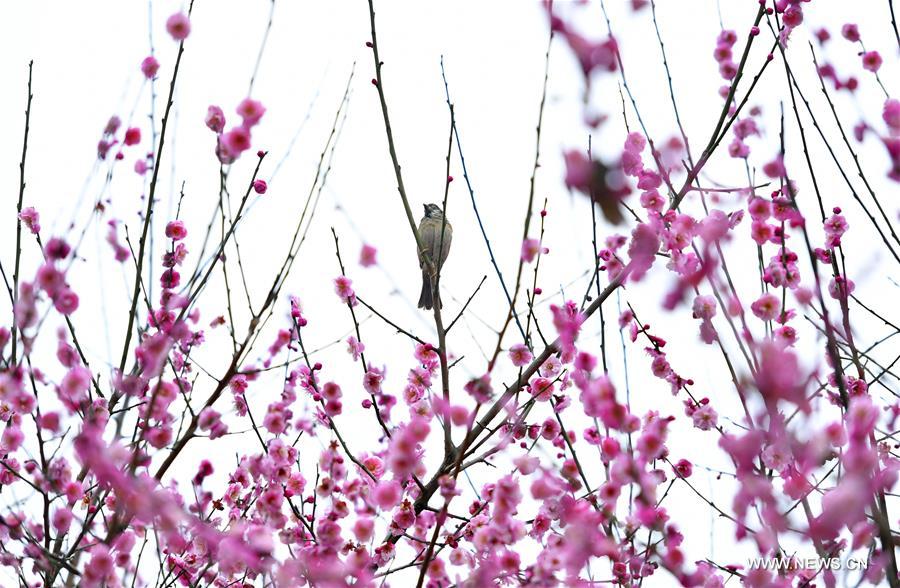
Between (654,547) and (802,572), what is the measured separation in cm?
100

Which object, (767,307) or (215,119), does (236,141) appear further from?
(767,307)

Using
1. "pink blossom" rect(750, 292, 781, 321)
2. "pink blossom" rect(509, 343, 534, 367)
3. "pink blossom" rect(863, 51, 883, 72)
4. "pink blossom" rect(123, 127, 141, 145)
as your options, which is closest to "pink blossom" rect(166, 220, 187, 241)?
"pink blossom" rect(123, 127, 141, 145)

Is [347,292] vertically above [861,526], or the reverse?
[347,292]

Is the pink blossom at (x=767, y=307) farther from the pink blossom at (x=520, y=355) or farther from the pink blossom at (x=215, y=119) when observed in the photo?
the pink blossom at (x=215, y=119)

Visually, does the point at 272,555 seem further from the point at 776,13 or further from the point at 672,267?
the point at 776,13

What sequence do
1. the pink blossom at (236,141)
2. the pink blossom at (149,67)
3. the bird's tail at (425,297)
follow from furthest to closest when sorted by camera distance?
1. the bird's tail at (425,297)
2. the pink blossom at (149,67)
3. the pink blossom at (236,141)

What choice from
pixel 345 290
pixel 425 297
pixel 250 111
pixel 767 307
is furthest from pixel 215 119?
pixel 425 297

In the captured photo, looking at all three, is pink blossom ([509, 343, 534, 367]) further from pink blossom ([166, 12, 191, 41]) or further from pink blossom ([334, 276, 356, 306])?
pink blossom ([166, 12, 191, 41])

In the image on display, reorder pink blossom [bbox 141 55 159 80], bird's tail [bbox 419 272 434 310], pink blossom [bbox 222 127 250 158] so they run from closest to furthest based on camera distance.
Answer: pink blossom [bbox 222 127 250 158] < pink blossom [bbox 141 55 159 80] < bird's tail [bbox 419 272 434 310]

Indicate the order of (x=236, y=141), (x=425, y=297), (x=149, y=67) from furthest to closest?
(x=425, y=297)
(x=149, y=67)
(x=236, y=141)

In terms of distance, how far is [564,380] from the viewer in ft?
12.9

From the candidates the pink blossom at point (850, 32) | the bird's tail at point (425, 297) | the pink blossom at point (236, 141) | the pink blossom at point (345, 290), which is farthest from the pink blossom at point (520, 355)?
the bird's tail at point (425, 297)

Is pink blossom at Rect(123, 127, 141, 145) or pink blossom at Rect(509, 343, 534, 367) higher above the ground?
pink blossom at Rect(123, 127, 141, 145)

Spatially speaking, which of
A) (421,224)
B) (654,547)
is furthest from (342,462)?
(421,224)
